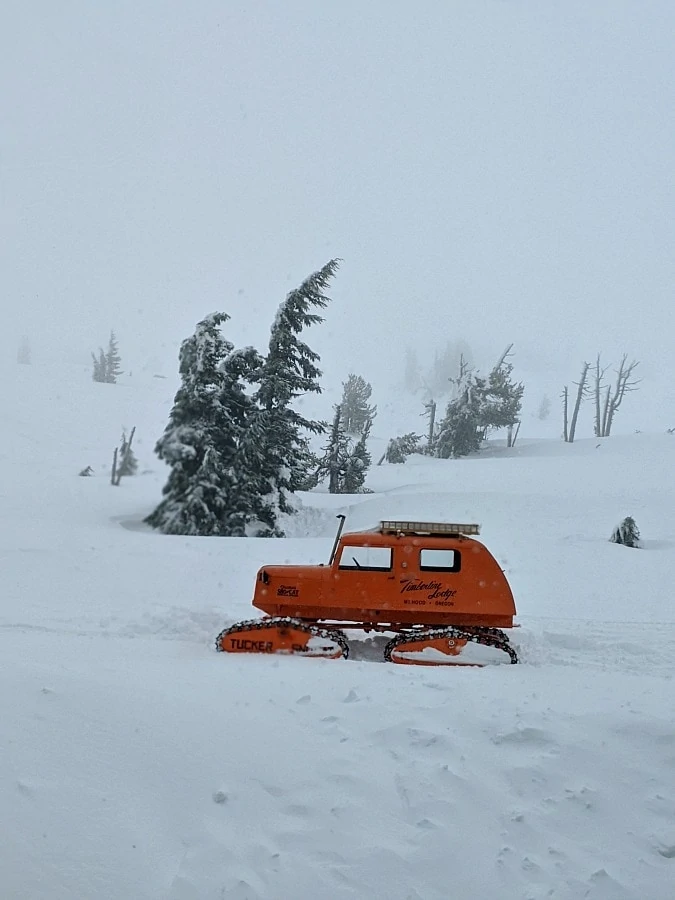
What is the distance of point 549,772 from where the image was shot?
471cm

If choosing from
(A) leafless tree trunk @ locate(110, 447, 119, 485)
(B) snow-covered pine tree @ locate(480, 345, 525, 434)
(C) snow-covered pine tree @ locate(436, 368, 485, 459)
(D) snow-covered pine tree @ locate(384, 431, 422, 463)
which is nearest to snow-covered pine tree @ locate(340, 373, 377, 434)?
(D) snow-covered pine tree @ locate(384, 431, 422, 463)

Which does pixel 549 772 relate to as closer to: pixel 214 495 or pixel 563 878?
pixel 563 878

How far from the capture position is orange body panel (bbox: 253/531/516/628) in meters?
7.56

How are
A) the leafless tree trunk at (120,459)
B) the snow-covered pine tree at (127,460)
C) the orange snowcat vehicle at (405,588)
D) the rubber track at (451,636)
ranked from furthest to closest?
the leafless tree trunk at (120,459), the snow-covered pine tree at (127,460), the orange snowcat vehicle at (405,588), the rubber track at (451,636)

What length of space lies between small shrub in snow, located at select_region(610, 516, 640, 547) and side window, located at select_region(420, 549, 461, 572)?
1126cm

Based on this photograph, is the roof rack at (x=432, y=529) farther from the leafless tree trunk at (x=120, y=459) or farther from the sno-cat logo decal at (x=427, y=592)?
the leafless tree trunk at (x=120, y=459)

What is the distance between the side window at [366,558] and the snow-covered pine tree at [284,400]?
1156 centimetres

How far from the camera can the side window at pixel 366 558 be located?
7.62 m

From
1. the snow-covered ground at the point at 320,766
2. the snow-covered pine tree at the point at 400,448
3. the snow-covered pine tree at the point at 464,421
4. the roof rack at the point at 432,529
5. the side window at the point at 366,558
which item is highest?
the snow-covered pine tree at the point at 464,421

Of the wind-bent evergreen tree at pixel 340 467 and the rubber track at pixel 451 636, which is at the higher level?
the wind-bent evergreen tree at pixel 340 467

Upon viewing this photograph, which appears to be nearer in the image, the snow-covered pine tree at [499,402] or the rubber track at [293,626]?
the rubber track at [293,626]

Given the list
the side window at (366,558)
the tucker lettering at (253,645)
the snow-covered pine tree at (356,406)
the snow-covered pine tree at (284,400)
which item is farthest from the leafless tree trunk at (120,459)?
the snow-covered pine tree at (356,406)

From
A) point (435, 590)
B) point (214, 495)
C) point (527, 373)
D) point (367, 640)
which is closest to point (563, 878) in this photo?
point (435, 590)

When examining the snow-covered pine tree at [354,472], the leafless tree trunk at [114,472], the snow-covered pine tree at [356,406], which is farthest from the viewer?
the snow-covered pine tree at [356,406]
